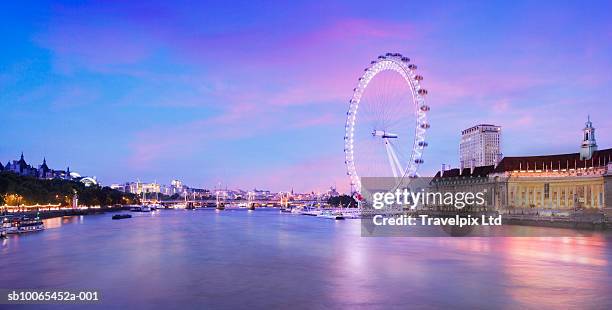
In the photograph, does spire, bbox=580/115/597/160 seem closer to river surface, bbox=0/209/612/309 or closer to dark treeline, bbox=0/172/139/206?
river surface, bbox=0/209/612/309

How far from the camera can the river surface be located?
23.8m

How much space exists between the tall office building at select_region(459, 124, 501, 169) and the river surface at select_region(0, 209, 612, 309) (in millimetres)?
105288

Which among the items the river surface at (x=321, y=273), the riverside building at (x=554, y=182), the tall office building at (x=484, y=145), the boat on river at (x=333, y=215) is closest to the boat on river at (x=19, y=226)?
the river surface at (x=321, y=273)

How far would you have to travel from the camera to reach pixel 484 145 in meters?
156

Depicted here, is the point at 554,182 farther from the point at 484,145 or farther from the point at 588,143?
the point at 484,145

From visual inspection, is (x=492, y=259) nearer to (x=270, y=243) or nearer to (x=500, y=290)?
(x=500, y=290)

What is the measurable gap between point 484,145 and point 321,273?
13234 cm

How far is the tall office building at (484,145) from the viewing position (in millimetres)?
153125

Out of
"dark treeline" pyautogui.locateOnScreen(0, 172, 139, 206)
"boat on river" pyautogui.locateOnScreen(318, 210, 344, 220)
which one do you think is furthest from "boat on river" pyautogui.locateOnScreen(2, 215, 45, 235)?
"boat on river" pyautogui.locateOnScreen(318, 210, 344, 220)

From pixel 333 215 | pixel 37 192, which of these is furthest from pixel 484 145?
pixel 37 192

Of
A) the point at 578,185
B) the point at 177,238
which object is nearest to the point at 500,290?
the point at 177,238

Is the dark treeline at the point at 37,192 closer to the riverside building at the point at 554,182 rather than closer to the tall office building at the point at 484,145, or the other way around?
the riverside building at the point at 554,182

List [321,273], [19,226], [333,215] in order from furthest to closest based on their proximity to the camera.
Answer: [333,215] < [19,226] < [321,273]

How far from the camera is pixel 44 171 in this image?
176 m
